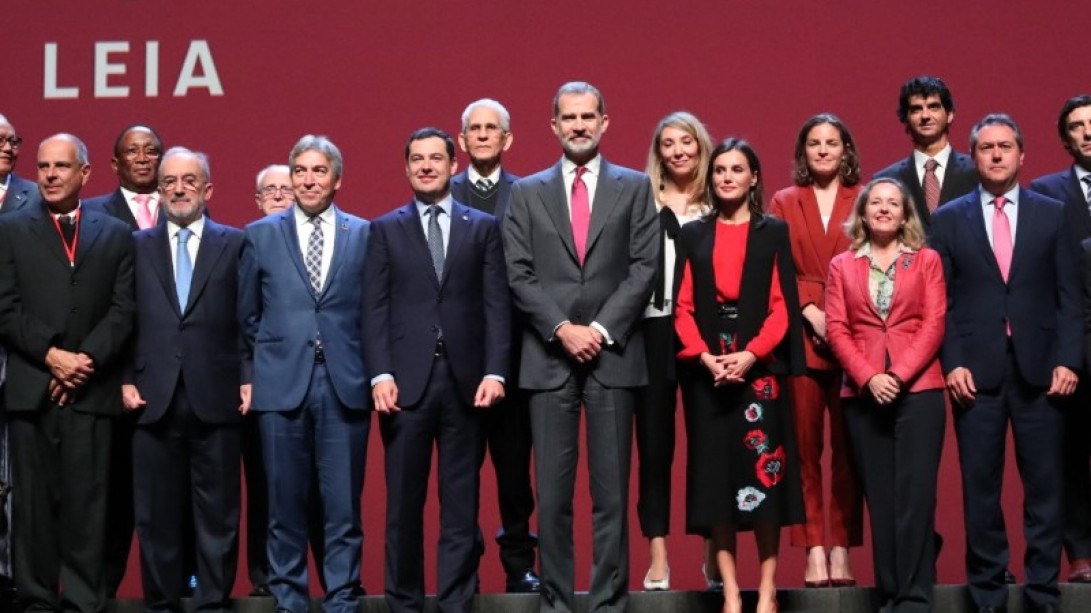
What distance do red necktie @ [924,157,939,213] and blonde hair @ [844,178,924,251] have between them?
468mm

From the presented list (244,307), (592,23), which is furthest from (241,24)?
(244,307)

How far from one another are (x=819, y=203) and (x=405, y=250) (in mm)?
1383

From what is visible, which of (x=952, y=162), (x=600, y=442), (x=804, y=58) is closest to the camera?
(x=600, y=442)

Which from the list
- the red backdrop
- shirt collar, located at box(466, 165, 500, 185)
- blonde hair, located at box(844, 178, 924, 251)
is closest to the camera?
blonde hair, located at box(844, 178, 924, 251)

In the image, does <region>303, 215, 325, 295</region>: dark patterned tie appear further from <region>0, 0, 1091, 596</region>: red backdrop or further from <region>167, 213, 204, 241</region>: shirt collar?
<region>0, 0, 1091, 596</region>: red backdrop

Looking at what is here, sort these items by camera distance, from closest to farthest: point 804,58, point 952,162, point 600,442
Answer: point 600,442
point 952,162
point 804,58

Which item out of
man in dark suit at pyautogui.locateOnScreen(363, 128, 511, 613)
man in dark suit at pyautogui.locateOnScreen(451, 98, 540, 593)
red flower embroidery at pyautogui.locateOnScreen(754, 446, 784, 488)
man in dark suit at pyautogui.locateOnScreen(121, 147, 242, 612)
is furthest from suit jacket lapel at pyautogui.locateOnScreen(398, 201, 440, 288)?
red flower embroidery at pyautogui.locateOnScreen(754, 446, 784, 488)

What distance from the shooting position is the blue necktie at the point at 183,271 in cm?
484

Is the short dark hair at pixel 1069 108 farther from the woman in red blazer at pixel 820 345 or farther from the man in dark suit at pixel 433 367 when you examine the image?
the man in dark suit at pixel 433 367

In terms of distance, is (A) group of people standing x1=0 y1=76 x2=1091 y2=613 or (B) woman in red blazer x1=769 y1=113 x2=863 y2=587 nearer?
(A) group of people standing x1=0 y1=76 x2=1091 y2=613

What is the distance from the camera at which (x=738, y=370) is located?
14.7 feet

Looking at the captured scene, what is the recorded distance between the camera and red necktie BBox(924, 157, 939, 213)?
5.20 m

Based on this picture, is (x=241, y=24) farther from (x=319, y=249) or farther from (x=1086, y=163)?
(x=1086, y=163)

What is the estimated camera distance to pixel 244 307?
190 inches
